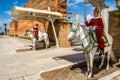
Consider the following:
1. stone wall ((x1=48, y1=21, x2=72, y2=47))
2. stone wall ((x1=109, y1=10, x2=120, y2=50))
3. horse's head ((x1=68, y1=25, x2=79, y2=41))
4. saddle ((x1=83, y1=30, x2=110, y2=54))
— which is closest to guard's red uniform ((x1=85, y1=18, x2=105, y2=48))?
saddle ((x1=83, y1=30, x2=110, y2=54))

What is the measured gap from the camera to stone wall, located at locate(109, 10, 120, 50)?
8.77 m

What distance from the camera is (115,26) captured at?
29.1ft

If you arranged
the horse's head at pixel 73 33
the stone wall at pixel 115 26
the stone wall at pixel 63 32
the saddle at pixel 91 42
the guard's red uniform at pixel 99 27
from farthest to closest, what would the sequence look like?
the stone wall at pixel 63 32 < the stone wall at pixel 115 26 < the guard's red uniform at pixel 99 27 < the saddle at pixel 91 42 < the horse's head at pixel 73 33

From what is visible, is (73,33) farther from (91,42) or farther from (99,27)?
(99,27)

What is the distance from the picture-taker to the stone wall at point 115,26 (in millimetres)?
8773

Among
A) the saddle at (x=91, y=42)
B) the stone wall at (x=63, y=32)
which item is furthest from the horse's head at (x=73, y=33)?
the stone wall at (x=63, y=32)

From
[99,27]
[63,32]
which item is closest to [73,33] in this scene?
[99,27]

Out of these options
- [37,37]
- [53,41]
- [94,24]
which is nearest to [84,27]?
[94,24]

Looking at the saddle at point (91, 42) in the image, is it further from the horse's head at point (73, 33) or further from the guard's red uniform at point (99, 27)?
the horse's head at point (73, 33)

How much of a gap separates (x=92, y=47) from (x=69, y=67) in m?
1.94

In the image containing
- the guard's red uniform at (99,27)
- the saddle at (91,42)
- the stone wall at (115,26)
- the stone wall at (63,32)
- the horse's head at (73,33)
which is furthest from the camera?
the stone wall at (63,32)

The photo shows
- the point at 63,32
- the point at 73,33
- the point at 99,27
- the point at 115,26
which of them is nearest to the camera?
the point at 73,33

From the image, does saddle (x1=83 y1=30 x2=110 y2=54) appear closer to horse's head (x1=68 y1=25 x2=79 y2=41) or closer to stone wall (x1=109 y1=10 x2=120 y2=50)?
horse's head (x1=68 y1=25 x2=79 y2=41)

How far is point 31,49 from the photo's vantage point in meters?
15.0
